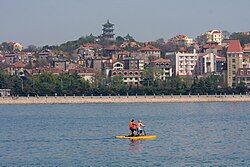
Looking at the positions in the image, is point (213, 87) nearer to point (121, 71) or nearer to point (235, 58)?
point (235, 58)

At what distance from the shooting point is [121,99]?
11531cm

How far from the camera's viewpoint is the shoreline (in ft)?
375

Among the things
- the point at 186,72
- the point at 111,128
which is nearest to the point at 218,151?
the point at 111,128

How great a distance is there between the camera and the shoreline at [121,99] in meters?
114

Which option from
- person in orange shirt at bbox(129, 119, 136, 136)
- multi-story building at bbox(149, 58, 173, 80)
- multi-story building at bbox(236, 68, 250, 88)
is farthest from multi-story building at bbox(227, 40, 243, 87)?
person in orange shirt at bbox(129, 119, 136, 136)

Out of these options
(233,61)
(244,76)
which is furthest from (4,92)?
(233,61)

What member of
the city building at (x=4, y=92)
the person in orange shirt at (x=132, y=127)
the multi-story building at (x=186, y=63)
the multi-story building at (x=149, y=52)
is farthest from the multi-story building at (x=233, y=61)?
the person in orange shirt at (x=132, y=127)

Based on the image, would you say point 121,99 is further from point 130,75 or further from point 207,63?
point 207,63

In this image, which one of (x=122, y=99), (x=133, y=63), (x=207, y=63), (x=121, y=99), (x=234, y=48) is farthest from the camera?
(x=133, y=63)

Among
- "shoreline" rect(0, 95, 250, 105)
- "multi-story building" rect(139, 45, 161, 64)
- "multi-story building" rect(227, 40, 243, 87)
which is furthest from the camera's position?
"multi-story building" rect(139, 45, 161, 64)

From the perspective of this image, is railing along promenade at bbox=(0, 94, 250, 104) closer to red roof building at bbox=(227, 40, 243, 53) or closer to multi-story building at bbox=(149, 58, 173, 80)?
red roof building at bbox=(227, 40, 243, 53)

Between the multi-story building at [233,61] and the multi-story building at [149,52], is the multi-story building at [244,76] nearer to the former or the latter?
the multi-story building at [233,61]

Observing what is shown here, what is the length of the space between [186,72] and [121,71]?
18659 millimetres

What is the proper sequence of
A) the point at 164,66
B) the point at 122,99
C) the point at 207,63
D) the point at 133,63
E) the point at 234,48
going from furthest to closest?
the point at 133,63 → the point at 207,63 → the point at 164,66 → the point at 234,48 → the point at 122,99
